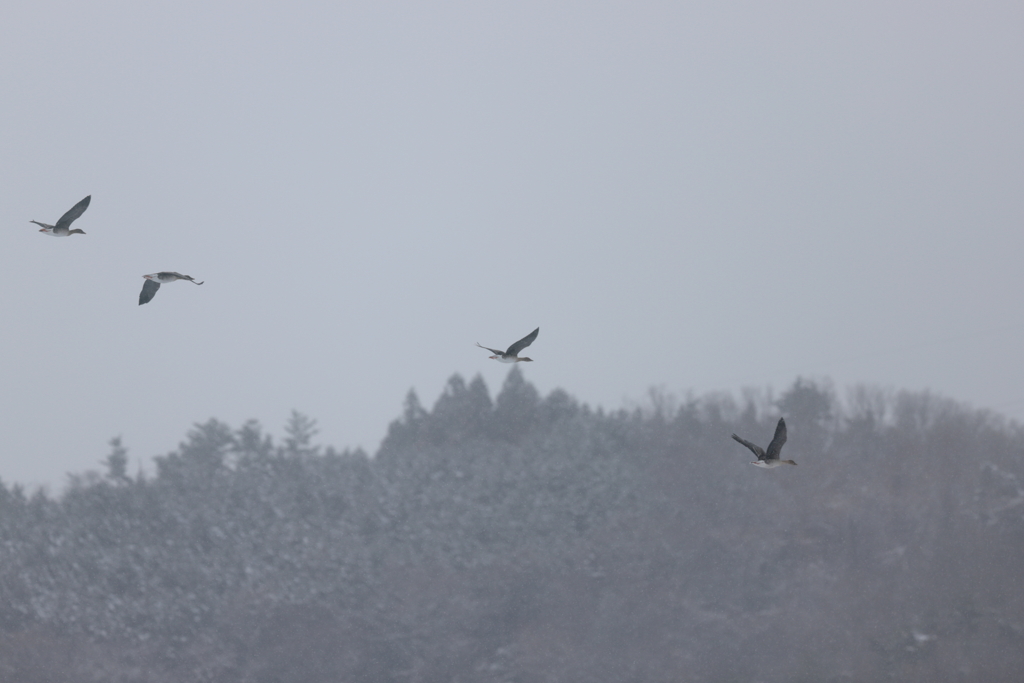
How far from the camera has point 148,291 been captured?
1451cm

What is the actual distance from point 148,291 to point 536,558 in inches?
1509

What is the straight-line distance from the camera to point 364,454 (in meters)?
57.9

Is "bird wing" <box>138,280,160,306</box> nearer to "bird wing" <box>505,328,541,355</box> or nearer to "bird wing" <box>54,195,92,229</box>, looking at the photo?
"bird wing" <box>54,195,92,229</box>

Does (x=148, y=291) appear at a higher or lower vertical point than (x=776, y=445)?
higher

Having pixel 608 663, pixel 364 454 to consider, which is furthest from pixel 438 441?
pixel 608 663

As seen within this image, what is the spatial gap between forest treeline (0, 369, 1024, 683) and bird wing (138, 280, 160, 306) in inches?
1321

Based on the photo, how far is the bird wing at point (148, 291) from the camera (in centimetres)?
1422

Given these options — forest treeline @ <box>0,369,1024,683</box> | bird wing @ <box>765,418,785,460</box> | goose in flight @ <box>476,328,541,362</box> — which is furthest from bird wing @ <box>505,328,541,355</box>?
forest treeline @ <box>0,369,1024,683</box>

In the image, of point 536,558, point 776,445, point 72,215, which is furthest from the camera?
point 536,558

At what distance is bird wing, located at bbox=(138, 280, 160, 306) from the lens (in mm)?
14219

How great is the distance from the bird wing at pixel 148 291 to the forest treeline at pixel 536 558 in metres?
33.5

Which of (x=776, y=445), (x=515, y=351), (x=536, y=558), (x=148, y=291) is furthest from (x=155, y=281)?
(x=536, y=558)

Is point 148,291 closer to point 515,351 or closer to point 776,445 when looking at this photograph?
point 515,351

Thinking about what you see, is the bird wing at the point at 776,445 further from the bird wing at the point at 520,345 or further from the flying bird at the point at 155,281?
the flying bird at the point at 155,281
